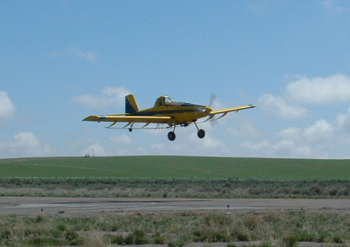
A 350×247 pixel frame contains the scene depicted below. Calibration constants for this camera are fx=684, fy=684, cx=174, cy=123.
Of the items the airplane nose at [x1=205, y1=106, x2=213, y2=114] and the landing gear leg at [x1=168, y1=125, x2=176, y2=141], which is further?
the landing gear leg at [x1=168, y1=125, x2=176, y2=141]

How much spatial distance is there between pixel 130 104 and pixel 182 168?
58.1 metres

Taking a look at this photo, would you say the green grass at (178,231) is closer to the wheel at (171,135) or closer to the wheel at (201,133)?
the wheel at (201,133)

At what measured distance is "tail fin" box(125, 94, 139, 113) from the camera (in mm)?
51013

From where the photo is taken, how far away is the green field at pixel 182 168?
99812mm

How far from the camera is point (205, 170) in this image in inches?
4272

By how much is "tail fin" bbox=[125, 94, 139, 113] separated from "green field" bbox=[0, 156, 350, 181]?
44.5 m

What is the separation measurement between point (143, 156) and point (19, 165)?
2389 centimetres

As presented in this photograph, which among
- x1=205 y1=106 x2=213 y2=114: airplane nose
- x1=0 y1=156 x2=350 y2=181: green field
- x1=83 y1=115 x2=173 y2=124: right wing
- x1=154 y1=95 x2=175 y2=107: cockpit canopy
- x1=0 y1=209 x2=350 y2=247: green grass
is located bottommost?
x1=0 y1=209 x2=350 y2=247: green grass

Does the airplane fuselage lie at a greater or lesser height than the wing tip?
greater

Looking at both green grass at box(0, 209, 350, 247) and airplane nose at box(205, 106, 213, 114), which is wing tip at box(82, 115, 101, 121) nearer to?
airplane nose at box(205, 106, 213, 114)

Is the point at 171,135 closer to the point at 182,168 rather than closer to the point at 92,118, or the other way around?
the point at 92,118

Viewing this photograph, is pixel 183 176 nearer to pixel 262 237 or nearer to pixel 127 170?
pixel 127 170

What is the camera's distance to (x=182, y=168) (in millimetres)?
108812

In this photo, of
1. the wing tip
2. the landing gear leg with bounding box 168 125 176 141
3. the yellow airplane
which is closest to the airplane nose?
the yellow airplane
